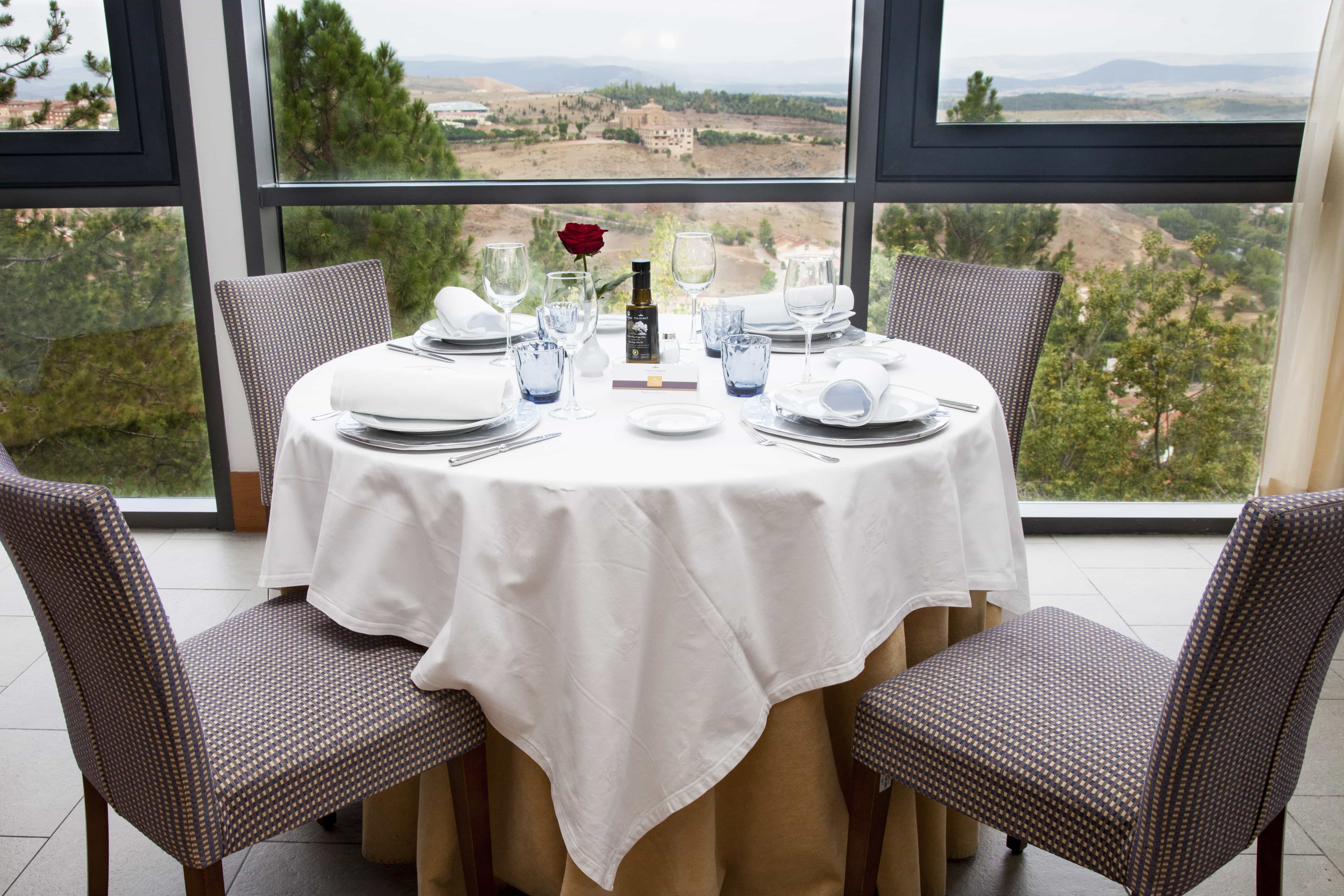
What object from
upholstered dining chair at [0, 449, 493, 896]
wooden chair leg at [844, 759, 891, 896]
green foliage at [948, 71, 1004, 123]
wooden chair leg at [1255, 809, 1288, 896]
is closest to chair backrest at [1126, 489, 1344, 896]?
wooden chair leg at [1255, 809, 1288, 896]

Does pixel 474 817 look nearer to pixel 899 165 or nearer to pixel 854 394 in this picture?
pixel 854 394

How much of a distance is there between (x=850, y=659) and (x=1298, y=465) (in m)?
2.26

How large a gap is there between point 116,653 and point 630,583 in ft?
1.92

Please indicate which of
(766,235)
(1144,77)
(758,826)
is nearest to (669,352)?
(758,826)

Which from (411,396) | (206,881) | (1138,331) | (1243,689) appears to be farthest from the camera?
(1138,331)

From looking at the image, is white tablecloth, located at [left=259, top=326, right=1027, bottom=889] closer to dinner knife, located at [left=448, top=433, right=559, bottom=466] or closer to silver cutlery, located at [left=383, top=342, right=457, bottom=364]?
Answer: dinner knife, located at [left=448, top=433, right=559, bottom=466]

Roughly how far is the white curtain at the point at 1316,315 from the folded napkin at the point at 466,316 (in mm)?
2241

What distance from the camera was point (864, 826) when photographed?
147 cm

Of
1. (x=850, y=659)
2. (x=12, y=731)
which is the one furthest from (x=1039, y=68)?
(x=12, y=731)

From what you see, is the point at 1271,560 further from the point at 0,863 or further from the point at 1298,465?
the point at 1298,465

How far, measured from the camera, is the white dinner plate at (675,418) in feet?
4.86

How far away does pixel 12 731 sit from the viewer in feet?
7.16

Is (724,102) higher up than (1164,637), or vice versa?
(724,102)

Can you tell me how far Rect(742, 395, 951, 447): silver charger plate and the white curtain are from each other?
1882mm
